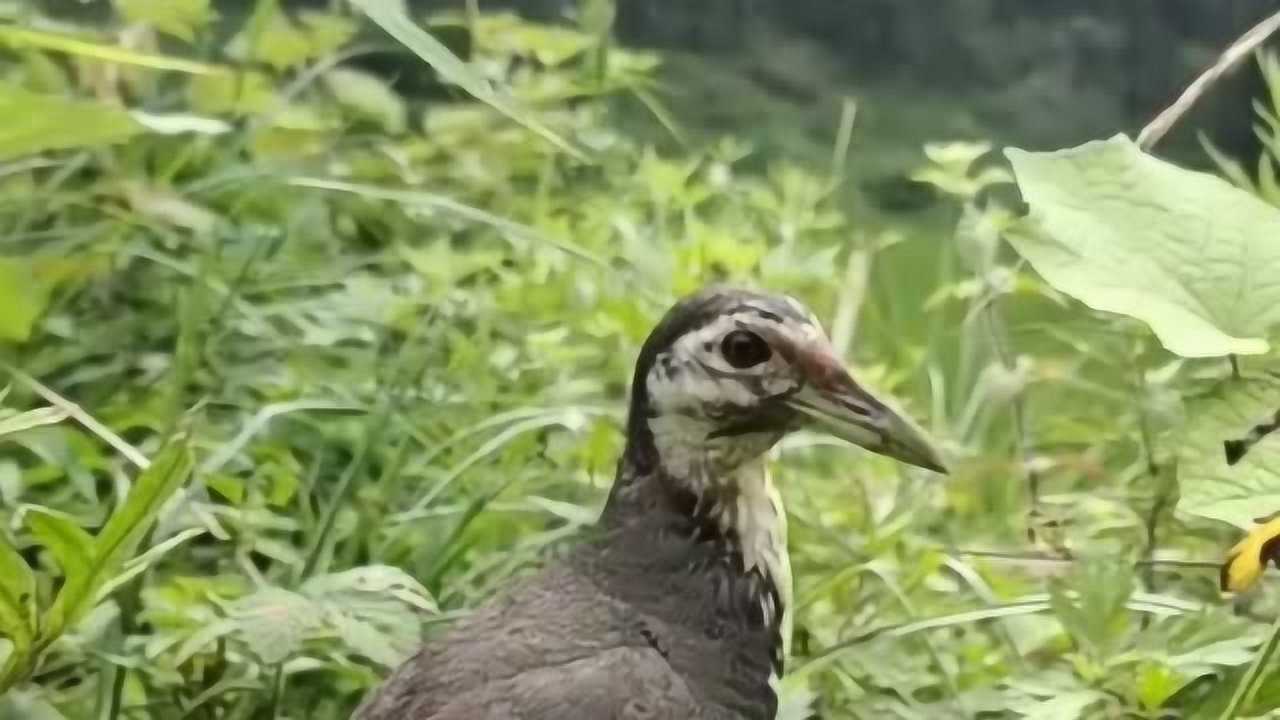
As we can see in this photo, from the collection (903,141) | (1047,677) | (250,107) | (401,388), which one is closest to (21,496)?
(401,388)

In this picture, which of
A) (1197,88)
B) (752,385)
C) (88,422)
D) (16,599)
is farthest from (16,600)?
(1197,88)

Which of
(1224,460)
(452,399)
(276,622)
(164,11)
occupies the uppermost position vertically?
(164,11)

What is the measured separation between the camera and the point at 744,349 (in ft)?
2.64

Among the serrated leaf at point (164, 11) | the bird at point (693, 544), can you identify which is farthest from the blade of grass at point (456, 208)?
the bird at point (693, 544)

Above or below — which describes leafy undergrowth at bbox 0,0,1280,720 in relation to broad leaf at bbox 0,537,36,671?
above

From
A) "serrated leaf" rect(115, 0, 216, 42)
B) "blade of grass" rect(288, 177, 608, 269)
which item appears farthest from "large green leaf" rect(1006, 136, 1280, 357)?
"serrated leaf" rect(115, 0, 216, 42)

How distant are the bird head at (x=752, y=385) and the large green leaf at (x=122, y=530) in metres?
0.27

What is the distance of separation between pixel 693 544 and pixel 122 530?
1.03ft

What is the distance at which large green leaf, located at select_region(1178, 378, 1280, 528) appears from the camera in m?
0.55

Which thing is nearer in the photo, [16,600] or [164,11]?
[16,600]

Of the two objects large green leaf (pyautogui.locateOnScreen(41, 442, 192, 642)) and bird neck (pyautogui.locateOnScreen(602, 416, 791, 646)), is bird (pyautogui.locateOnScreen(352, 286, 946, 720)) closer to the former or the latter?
bird neck (pyautogui.locateOnScreen(602, 416, 791, 646))

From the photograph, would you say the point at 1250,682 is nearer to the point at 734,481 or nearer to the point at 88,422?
the point at 734,481

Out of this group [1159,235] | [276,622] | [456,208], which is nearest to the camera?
[1159,235]

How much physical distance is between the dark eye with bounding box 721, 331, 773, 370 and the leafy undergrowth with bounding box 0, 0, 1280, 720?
0.54ft
